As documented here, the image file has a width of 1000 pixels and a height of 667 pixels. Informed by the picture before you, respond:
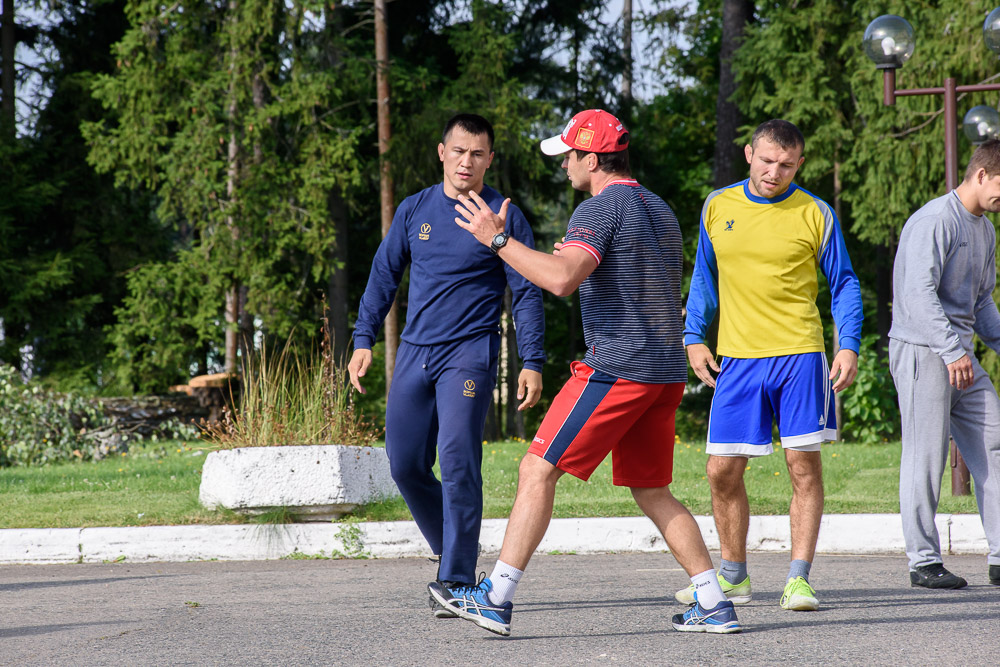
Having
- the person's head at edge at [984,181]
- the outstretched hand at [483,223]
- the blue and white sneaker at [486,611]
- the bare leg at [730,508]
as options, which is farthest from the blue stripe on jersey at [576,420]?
the person's head at edge at [984,181]

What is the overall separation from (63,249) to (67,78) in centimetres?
361

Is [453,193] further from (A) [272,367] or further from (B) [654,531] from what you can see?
(A) [272,367]

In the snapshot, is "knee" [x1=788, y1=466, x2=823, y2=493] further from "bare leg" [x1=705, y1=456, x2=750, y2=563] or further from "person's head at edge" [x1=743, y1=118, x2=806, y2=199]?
"person's head at edge" [x1=743, y1=118, x2=806, y2=199]

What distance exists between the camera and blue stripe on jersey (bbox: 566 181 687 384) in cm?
404

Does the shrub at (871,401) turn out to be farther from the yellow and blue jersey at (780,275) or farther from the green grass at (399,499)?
the yellow and blue jersey at (780,275)

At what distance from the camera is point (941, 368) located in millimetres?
5199

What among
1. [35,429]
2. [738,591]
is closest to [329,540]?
[738,591]

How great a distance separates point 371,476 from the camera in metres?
7.54

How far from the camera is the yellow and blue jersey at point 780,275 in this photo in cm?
469

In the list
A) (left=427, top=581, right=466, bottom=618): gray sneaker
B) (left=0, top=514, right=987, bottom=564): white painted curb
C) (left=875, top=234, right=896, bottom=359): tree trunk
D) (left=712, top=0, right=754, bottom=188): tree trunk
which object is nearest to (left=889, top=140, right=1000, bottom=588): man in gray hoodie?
(left=0, top=514, right=987, bottom=564): white painted curb

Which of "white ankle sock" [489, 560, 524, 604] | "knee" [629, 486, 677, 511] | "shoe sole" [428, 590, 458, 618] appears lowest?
"shoe sole" [428, 590, 458, 618]

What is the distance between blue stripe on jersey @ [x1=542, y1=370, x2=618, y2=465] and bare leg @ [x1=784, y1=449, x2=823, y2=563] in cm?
114

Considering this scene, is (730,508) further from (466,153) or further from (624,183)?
(466,153)

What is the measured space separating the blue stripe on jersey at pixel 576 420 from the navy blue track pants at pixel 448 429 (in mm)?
562
